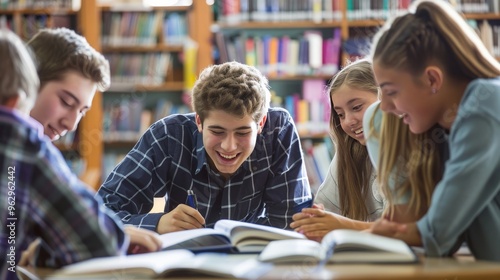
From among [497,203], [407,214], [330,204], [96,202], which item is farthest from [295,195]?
[96,202]

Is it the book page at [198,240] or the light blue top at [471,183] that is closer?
the light blue top at [471,183]

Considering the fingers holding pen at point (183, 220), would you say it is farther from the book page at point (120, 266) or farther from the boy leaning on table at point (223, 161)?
the book page at point (120, 266)

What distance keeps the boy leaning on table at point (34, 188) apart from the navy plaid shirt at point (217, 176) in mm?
884

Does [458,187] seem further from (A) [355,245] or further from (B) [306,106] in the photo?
(B) [306,106]

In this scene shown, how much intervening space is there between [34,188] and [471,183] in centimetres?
78

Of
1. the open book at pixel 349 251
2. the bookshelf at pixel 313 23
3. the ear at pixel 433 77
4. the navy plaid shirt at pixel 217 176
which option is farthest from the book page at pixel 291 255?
the bookshelf at pixel 313 23

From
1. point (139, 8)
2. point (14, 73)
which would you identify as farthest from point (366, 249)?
point (139, 8)

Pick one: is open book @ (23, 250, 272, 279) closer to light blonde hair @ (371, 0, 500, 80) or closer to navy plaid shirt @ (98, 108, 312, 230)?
light blonde hair @ (371, 0, 500, 80)

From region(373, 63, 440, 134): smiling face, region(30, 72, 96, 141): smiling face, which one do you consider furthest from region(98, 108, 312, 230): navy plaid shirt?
region(373, 63, 440, 134): smiling face

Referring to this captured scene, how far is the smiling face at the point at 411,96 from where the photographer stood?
1460 mm

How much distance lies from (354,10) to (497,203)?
3578mm

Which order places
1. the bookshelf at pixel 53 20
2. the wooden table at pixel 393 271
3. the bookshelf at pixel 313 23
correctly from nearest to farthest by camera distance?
the wooden table at pixel 393 271, the bookshelf at pixel 313 23, the bookshelf at pixel 53 20

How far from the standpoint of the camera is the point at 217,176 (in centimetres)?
219

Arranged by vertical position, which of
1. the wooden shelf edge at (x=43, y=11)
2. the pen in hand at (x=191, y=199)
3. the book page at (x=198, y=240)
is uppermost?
the wooden shelf edge at (x=43, y=11)
